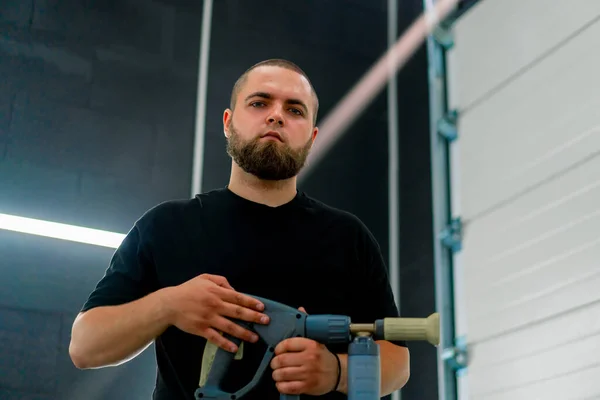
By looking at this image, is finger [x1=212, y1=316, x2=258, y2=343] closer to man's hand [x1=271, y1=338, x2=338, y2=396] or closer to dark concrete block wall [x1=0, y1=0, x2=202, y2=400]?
man's hand [x1=271, y1=338, x2=338, y2=396]

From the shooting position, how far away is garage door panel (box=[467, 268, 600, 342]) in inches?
121

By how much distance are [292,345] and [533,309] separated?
2276 millimetres

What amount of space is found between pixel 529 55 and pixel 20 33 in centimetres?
249

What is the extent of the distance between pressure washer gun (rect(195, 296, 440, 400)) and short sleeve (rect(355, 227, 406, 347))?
363 millimetres

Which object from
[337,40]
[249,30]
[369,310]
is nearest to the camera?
[369,310]

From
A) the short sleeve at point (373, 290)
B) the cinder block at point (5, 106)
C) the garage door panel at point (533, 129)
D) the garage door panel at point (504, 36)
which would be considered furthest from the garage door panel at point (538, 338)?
the cinder block at point (5, 106)

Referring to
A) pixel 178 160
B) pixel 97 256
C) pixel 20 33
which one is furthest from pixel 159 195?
pixel 20 33

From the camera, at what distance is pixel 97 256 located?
3178 millimetres

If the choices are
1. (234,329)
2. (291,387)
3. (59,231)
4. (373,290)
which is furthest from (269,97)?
(59,231)

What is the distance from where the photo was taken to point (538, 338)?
3318 millimetres

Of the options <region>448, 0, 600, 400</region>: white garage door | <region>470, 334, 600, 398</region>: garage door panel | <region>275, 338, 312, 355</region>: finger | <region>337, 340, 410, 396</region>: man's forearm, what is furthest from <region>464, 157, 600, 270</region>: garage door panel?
<region>275, 338, 312, 355</region>: finger

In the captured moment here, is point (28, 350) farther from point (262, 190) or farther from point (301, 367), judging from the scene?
point (301, 367)

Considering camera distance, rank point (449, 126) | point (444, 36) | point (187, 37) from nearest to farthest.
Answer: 1. point (187, 37)
2. point (449, 126)
3. point (444, 36)

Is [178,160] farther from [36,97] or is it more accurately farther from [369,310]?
[369,310]
